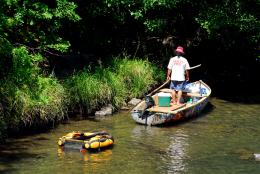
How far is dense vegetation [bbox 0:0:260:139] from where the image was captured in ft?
48.4

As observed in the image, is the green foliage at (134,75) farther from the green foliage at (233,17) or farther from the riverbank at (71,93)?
the green foliage at (233,17)

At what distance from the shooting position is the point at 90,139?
13.7 metres

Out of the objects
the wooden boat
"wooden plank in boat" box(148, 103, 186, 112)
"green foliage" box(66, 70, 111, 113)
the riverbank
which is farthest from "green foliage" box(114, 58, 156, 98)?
"wooden plank in boat" box(148, 103, 186, 112)

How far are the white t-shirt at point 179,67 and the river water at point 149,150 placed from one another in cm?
157

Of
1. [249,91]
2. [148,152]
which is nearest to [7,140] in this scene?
[148,152]

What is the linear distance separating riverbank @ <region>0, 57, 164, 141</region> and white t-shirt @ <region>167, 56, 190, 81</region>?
1882mm

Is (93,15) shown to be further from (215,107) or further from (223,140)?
(223,140)

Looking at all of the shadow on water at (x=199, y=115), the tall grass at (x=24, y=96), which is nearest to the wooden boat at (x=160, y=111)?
the shadow on water at (x=199, y=115)

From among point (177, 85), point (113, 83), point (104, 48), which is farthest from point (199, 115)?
point (104, 48)

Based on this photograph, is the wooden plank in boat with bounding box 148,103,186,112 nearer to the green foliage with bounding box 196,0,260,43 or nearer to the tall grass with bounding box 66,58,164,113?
the tall grass with bounding box 66,58,164,113

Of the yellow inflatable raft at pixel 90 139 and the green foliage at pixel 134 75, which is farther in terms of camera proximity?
the green foliage at pixel 134 75

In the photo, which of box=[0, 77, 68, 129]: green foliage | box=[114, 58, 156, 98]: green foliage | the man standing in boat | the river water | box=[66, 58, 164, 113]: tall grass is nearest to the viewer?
the river water

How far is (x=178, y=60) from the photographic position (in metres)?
17.9

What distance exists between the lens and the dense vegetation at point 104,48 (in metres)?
14.8
